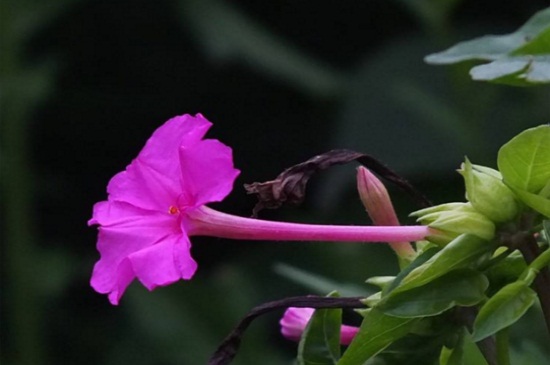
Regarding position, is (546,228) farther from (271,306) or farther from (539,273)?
(271,306)

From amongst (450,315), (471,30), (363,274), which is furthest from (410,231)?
(471,30)

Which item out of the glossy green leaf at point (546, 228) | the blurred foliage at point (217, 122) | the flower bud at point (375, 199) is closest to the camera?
the glossy green leaf at point (546, 228)

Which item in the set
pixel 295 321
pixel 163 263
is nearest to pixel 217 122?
pixel 295 321

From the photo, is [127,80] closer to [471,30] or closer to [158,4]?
[158,4]

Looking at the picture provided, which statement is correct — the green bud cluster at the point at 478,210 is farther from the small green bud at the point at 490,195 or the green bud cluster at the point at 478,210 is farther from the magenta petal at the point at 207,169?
the magenta petal at the point at 207,169

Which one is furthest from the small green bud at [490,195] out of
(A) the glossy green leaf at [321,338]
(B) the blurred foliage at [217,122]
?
A: (B) the blurred foliage at [217,122]
